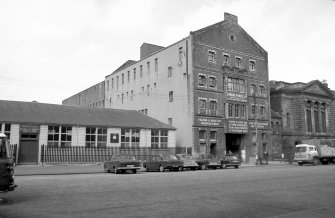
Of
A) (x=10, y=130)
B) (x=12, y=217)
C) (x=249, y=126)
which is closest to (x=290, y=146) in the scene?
(x=249, y=126)

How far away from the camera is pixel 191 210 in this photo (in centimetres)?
988

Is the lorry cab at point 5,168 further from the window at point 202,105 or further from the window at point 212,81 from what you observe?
the window at point 212,81

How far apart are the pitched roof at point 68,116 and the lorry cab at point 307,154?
52.0 feet

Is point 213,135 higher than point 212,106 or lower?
lower

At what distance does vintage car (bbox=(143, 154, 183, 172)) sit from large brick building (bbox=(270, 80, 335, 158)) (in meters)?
31.5

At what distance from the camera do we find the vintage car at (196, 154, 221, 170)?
32.0m

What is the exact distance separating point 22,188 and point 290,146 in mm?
51019

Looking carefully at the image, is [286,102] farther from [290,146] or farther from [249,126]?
[249,126]

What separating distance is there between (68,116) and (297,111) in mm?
40471

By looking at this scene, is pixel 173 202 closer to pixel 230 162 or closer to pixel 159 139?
pixel 230 162

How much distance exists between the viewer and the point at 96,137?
38.4m

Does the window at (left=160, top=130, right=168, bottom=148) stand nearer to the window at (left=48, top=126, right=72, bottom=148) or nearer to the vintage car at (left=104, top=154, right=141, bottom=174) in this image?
the window at (left=48, top=126, right=72, bottom=148)

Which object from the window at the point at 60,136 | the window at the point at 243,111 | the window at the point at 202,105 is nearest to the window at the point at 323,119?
the window at the point at 243,111

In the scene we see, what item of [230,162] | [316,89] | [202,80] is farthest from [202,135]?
[316,89]
